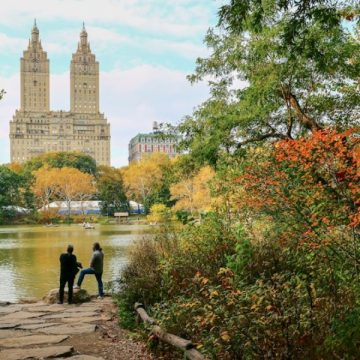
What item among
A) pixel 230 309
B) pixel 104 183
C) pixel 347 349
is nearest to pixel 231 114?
pixel 230 309

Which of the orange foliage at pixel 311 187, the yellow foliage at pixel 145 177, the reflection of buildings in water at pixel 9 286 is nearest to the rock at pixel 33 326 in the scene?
the orange foliage at pixel 311 187

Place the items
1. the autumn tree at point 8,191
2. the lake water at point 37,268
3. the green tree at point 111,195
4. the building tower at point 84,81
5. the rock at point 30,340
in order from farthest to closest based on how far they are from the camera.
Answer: the building tower at point 84,81 < the green tree at point 111,195 < the autumn tree at point 8,191 < the lake water at point 37,268 < the rock at point 30,340

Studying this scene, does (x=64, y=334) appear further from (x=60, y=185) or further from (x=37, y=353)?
(x=60, y=185)

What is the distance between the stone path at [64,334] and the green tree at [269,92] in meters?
5.07

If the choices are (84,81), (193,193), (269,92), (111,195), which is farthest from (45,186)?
(84,81)

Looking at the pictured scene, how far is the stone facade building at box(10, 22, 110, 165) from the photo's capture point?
409 ft

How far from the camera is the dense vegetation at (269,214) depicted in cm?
430

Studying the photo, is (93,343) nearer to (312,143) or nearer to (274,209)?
(274,209)

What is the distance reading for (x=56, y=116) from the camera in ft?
422

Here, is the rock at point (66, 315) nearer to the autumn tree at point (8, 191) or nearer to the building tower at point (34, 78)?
the autumn tree at point (8, 191)

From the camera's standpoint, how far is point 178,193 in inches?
1822

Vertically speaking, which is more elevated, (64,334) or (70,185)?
(70,185)

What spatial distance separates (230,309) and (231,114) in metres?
8.10

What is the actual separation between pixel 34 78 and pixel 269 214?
13637 cm
